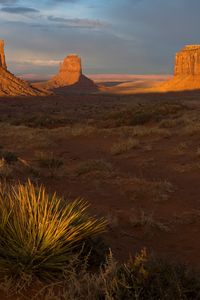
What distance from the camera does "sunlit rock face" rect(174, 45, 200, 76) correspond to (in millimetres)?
146250

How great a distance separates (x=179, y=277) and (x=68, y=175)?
27.3 ft

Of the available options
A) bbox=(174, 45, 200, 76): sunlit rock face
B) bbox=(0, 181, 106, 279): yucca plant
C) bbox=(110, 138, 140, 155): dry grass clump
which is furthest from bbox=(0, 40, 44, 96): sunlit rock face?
bbox=(0, 181, 106, 279): yucca plant

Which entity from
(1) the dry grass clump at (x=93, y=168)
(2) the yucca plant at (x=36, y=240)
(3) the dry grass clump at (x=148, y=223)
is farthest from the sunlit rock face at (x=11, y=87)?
(2) the yucca plant at (x=36, y=240)

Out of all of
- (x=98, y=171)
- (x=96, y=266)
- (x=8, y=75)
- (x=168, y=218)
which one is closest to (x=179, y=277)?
(x=96, y=266)

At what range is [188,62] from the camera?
488 feet

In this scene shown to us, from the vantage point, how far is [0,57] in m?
119

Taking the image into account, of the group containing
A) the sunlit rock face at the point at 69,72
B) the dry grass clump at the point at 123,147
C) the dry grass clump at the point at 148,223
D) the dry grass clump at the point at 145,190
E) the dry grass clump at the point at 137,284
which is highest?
the sunlit rock face at the point at 69,72

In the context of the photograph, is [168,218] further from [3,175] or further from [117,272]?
[117,272]

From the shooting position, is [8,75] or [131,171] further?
[8,75]

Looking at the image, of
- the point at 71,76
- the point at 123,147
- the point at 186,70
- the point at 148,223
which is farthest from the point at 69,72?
the point at 148,223

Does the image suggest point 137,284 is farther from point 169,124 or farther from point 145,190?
point 169,124

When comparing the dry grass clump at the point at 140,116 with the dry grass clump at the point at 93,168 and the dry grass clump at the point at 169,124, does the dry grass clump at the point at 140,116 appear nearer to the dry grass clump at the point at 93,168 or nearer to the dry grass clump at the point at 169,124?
the dry grass clump at the point at 169,124

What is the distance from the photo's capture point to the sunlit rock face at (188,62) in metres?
146

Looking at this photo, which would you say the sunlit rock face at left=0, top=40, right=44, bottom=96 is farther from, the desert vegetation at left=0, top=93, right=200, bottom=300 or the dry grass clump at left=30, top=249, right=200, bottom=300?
the dry grass clump at left=30, top=249, right=200, bottom=300
